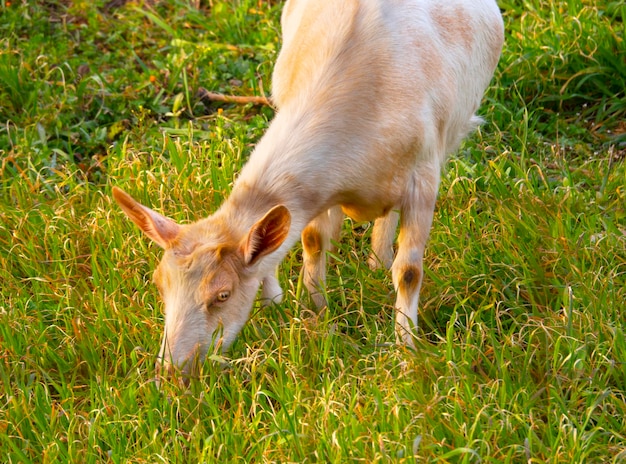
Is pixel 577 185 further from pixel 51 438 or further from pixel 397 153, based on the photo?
pixel 51 438

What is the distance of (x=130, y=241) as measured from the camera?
5.58 meters

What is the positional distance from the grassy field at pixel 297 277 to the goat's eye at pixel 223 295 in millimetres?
250

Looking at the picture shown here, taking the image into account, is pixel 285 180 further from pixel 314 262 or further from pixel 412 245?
pixel 314 262

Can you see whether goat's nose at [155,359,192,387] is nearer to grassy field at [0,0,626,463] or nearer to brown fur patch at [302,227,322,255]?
grassy field at [0,0,626,463]

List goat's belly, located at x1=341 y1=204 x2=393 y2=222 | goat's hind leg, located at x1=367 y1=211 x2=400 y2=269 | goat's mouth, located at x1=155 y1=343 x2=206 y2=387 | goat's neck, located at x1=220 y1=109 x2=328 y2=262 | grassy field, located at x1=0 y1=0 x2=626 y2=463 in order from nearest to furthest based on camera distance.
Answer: grassy field, located at x1=0 y1=0 x2=626 y2=463 → goat's mouth, located at x1=155 y1=343 x2=206 y2=387 → goat's neck, located at x1=220 y1=109 x2=328 y2=262 → goat's belly, located at x1=341 y1=204 x2=393 y2=222 → goat's hind leg, located at x1=367 y1=211 x2=400 y2=269

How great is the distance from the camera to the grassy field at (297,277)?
4.20m

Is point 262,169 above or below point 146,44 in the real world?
above

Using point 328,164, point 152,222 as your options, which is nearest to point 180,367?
point 152,222

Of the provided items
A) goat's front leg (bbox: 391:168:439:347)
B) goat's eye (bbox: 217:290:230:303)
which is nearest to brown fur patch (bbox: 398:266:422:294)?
goat's front leg (bbox: 391:168:439:347)

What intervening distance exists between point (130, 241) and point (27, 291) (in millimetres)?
591

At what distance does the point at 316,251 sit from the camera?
17.3ft

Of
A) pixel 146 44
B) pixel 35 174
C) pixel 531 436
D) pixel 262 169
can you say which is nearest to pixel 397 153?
pixel 262 169

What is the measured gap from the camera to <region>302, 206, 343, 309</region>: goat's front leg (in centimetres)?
527

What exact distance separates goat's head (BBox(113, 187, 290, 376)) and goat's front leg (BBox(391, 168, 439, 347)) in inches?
31.4
